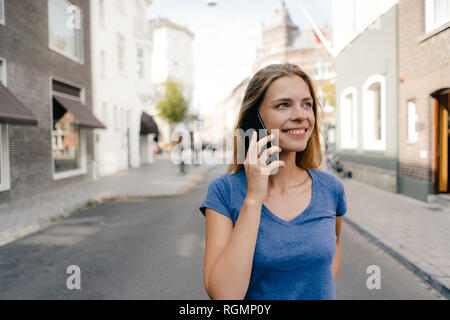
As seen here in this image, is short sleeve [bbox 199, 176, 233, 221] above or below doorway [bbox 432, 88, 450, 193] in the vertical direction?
below

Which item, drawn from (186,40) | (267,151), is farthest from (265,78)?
(186,40)

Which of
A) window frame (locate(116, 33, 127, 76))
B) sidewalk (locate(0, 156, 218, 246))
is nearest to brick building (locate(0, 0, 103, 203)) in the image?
sidewalk (locate(0, 156, 218, 246))

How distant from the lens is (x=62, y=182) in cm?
1342

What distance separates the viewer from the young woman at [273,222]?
4.17ft

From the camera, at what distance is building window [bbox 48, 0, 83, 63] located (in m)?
12.1

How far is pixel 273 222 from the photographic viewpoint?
1.46m

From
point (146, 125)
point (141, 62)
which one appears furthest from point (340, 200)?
point (146, 125)

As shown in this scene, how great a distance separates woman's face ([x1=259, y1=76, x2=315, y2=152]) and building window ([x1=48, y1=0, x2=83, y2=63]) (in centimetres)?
1233

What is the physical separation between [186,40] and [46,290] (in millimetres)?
50368

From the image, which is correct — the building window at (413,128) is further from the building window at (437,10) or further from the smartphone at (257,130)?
the smartphone at (257,130)

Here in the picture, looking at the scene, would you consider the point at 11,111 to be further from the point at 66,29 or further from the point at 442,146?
the point at 442,146

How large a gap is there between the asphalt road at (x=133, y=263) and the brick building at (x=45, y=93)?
3529 mm

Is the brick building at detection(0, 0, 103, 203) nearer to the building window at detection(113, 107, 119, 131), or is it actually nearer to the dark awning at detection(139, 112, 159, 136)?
the building window at detection(113, 107, 119, 131)

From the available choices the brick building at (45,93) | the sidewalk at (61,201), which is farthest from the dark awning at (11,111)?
the sidewalk at (61,201)
